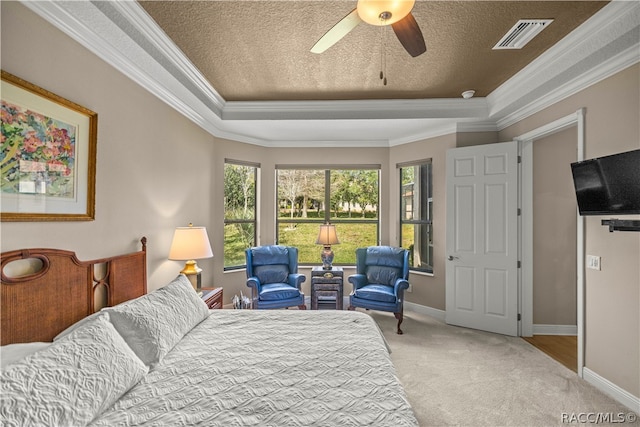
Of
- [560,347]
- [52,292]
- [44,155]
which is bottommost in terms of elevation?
[560,347]

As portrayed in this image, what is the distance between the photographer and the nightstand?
117 inches

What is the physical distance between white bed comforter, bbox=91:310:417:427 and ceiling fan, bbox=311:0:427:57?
180 cm

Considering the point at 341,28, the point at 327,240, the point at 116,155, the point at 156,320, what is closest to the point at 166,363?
the point at 156,320

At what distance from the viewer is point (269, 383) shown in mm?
1442

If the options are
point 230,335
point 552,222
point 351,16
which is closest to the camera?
point 351,16

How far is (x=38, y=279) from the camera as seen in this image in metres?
1.68

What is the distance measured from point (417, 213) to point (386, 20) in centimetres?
339

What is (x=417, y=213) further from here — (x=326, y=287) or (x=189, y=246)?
(x=189, y=246)

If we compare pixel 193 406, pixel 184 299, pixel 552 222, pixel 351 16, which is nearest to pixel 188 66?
pixel 351 16

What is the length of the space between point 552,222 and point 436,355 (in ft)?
7.13

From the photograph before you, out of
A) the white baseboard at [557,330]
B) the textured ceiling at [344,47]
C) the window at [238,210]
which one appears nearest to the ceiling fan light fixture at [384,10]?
the textured ceiling at [344,47]

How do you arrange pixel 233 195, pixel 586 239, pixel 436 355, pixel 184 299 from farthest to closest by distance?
pixel 233 195 < pixel 436 355 < pixel 586 239 < pixel 184 299

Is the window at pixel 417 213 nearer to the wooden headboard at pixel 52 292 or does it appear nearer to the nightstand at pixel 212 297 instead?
the nightstand at pixel 212 297

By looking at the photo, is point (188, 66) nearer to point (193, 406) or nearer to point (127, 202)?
point (127, 202)
